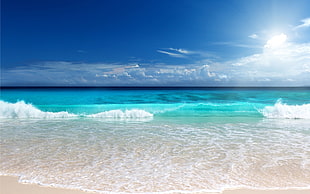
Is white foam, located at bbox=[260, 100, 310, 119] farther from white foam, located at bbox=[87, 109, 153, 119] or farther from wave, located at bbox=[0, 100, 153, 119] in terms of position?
wave, located at bbox=[0, 100, 153, 119]

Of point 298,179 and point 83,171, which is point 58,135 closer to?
point 83,171

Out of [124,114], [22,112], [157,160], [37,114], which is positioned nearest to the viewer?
[157,160]

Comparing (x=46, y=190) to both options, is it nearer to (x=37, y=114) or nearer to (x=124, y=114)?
(x=124, y=114)

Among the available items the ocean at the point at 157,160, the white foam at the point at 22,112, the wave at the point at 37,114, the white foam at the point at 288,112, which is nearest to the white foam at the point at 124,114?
the wave at the point at 37,114

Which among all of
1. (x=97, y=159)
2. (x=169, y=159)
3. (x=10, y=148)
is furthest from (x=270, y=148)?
(x=10, y=148)

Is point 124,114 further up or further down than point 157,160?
further down

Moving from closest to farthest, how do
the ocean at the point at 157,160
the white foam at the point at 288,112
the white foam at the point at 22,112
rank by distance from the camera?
the ocean at the point at 157,160, the white foam at the point at 22,112, the white foam at the point at 288,112

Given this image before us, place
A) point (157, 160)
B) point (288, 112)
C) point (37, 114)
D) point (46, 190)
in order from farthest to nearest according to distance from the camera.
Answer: point (288, 112), point (37, 114), point (157, 160), point (46, 190)

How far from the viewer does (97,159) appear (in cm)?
506

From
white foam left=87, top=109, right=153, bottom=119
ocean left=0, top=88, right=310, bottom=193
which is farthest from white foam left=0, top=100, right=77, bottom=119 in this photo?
ocean left=0, top=88, right=310, bottom=193

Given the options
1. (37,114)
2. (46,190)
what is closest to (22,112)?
(37,114)

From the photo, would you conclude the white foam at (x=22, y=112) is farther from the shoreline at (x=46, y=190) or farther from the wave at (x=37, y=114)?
the shoreline at (x=46, y=190)

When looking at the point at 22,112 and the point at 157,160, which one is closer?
the point at 157,160

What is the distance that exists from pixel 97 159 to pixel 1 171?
1.74 m
